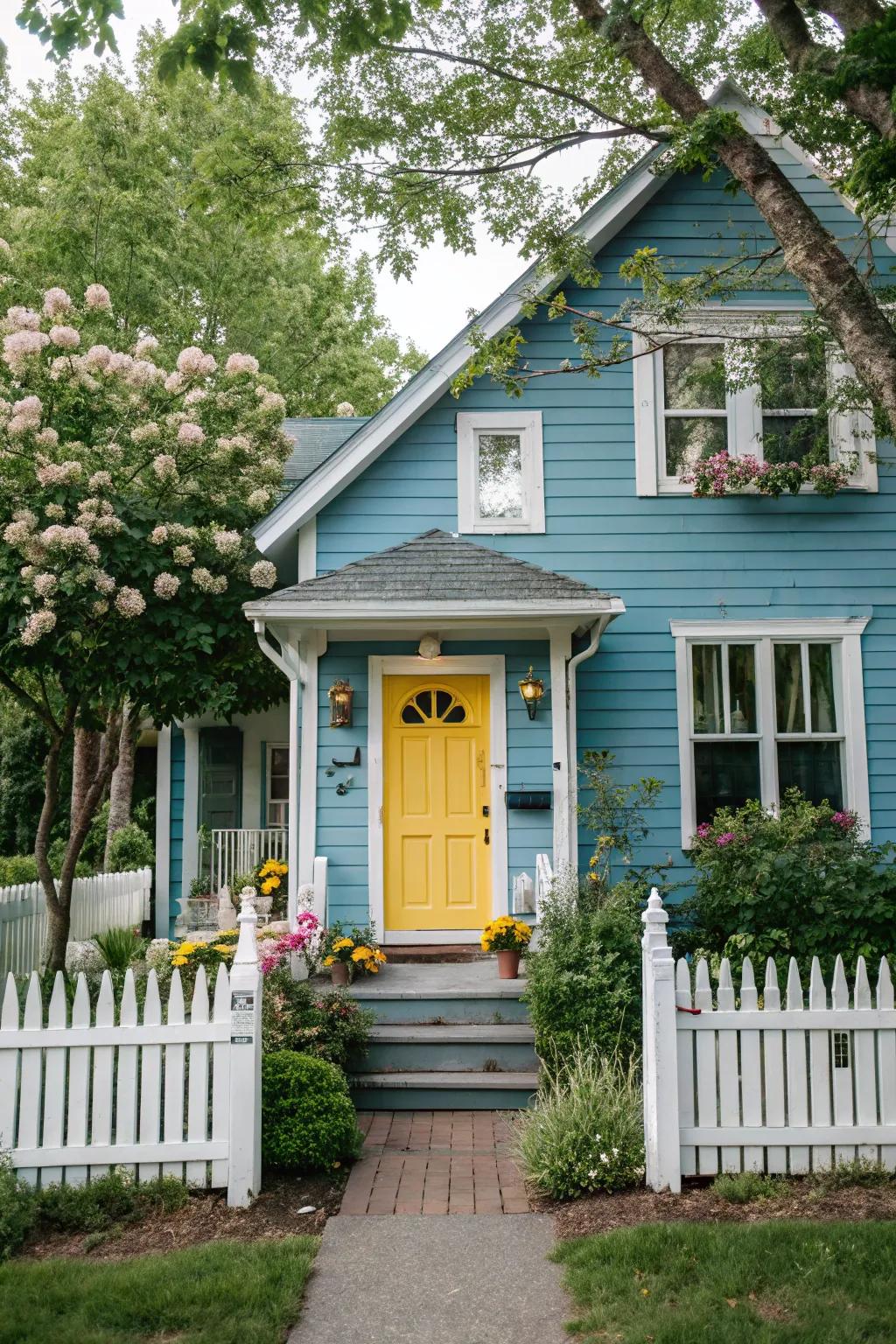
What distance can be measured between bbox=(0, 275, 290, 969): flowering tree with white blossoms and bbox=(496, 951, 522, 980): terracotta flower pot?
3025mm

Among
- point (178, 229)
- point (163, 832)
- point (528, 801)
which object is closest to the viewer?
point (528, 801)

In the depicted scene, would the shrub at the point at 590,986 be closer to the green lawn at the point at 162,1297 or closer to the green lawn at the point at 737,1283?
the green lawn at the point at 737,1283

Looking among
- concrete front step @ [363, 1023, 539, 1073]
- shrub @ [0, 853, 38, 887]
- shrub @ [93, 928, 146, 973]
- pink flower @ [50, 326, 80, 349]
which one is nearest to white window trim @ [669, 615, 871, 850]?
concrete front step @ [363, 1023, 539, 1073]

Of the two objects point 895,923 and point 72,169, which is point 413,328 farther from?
point 895,923

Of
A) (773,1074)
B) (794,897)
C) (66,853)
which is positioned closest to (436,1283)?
(773,1074)

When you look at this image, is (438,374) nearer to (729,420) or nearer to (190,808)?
(729,420)

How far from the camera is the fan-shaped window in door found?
8484mm

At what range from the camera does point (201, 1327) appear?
359 centimetres

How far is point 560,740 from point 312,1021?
3.03 metres

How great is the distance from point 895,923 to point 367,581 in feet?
14.1

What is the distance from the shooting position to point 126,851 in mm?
12422

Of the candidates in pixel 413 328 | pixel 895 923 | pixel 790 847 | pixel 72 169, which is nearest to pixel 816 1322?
pixel 895 923

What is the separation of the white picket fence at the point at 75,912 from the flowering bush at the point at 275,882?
1.49 meters

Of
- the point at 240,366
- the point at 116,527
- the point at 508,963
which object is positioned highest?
the point at 240,366
